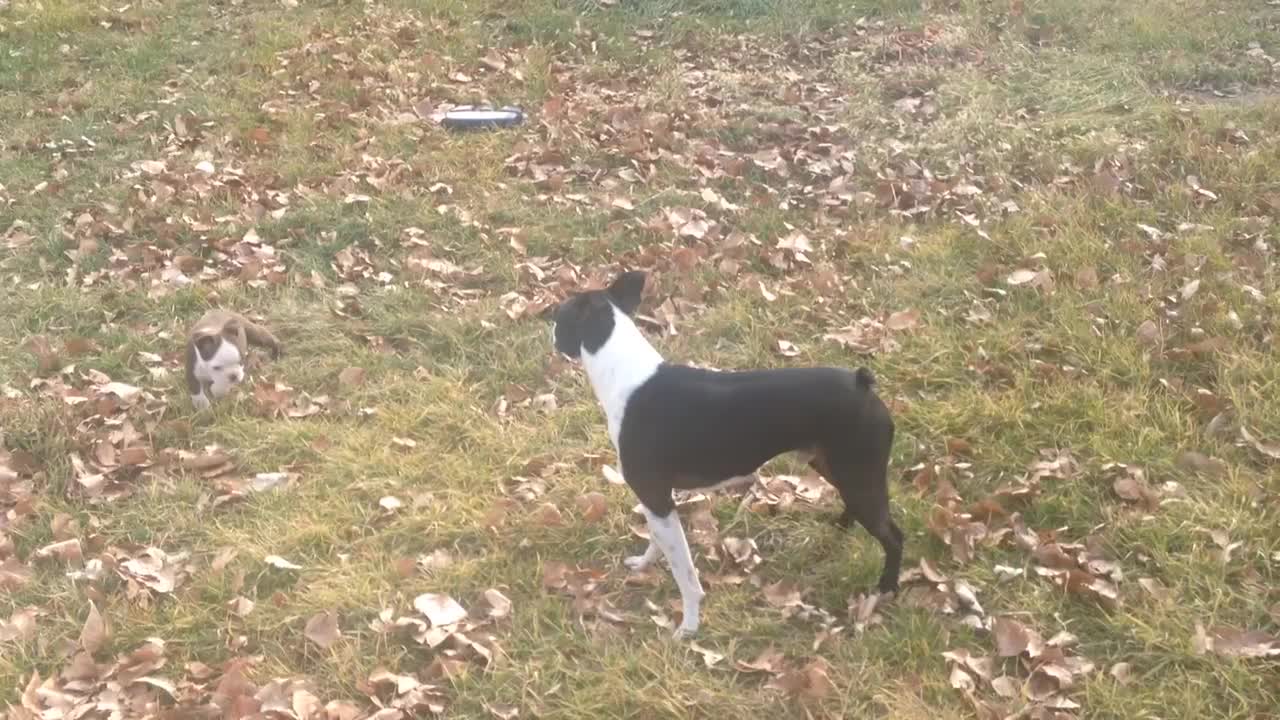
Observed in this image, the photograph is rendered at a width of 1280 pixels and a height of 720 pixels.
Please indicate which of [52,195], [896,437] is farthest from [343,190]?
[896,437]

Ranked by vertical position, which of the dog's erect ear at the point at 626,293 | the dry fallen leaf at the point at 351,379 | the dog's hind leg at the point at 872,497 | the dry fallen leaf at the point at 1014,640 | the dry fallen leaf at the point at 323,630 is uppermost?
the dog's erect ear at the point at 626,293

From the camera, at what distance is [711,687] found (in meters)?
3.09

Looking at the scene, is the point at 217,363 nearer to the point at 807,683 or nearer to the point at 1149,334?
the point at 807,683

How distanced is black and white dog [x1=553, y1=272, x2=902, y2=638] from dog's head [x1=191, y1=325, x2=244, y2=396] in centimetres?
197

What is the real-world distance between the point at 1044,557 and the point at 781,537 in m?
0.87

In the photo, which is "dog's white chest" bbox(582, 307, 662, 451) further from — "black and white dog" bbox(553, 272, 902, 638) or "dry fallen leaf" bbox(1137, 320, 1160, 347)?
"dry fallen leaf" bbox(1137, 320, 1160, 347)

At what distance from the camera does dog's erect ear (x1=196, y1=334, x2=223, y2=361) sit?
4.46 m

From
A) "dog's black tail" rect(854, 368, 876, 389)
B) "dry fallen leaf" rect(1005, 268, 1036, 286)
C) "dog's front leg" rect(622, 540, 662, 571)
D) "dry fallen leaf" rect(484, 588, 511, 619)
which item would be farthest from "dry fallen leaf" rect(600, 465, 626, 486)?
"dry fallen leaf" rect(1005, 268, 1036, 286)

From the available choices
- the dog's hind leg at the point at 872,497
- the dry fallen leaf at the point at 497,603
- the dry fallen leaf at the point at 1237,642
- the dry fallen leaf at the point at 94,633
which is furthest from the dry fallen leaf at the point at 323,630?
the dry fallen leaf at the point at 1237,642

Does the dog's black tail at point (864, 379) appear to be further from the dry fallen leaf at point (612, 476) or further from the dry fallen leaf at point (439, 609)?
the dry fallen leaf at point (439, 609)

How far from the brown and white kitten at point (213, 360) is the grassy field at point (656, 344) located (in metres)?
0.10

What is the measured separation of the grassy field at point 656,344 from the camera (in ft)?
10.5

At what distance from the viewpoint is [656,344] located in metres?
4.83

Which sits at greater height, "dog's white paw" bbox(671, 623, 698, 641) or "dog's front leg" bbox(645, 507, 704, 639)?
"dog's front leg" bbox(645, 507, 704, 639)
